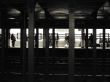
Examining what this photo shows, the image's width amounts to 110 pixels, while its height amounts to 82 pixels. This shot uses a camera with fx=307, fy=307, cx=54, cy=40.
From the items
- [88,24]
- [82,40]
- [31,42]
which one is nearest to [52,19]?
[88,24]

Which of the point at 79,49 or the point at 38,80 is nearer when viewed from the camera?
the point at 38,80

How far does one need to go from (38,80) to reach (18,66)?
5.20 m

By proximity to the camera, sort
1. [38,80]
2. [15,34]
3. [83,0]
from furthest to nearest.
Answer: [15,34]
[38,80]
[83,0]

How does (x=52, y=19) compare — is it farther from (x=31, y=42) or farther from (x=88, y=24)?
(x=31, y=42)

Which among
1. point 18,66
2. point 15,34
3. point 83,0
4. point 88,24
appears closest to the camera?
point 83,0

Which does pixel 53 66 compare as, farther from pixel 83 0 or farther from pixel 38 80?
pixel 83 0

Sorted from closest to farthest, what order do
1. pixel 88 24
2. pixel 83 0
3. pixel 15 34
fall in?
pixel 83 0, pixel 88 24, pixel 15 34

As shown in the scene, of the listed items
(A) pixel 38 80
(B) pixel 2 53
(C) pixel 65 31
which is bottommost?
(A) pixel 38 80

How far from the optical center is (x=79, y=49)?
773 inches

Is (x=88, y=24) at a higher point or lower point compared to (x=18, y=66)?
higher

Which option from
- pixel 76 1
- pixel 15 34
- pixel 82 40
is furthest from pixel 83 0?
pixel 15 34

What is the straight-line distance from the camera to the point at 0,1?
10898mm

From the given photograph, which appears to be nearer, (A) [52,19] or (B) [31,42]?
(B) [31,42]

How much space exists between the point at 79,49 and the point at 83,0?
9.26 m
